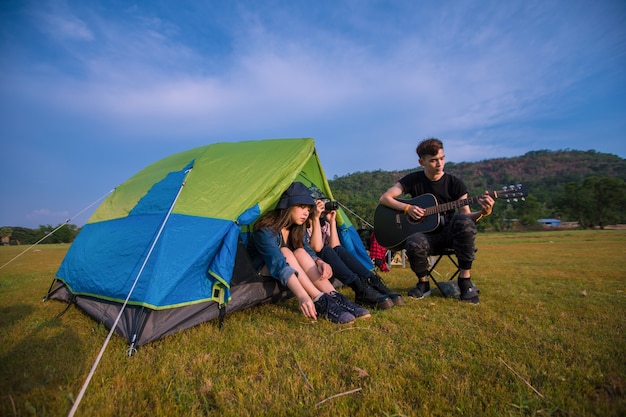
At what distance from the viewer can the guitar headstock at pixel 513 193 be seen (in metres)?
3.62

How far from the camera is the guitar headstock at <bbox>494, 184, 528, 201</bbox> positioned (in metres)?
3.62

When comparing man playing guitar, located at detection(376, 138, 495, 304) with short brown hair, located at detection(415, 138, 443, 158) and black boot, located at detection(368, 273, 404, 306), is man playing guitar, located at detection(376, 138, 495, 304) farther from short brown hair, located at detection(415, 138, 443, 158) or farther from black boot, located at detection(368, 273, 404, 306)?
black boot, located at detection(368, 273, 404, 306)

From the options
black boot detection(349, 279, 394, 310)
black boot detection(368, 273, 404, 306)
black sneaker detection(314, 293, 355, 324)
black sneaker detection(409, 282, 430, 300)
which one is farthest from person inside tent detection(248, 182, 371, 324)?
black sneaker detection(409, 282, 430, 300)

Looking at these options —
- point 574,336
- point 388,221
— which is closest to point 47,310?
point 388,221

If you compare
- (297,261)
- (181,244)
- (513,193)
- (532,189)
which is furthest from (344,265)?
(532,189)

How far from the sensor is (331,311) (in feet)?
9.42

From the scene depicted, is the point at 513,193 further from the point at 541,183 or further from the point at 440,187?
the point at 541,183

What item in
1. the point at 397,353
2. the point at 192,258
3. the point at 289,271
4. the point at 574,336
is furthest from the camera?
the point at 289,271

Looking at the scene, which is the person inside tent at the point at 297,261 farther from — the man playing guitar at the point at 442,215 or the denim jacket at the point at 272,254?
the man playing guitar at the point at 442,215

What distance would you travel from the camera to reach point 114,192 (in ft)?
14.4

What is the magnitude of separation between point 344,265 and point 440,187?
5.22 feet

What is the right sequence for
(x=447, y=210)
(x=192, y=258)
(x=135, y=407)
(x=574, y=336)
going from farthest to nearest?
(x=447, y=210) < (x=192, y=258) < (x=574, y=336) < (x=135, y=407)

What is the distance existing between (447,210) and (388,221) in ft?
2.62

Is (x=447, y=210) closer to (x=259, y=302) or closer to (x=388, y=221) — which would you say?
(x=388, y=221)
